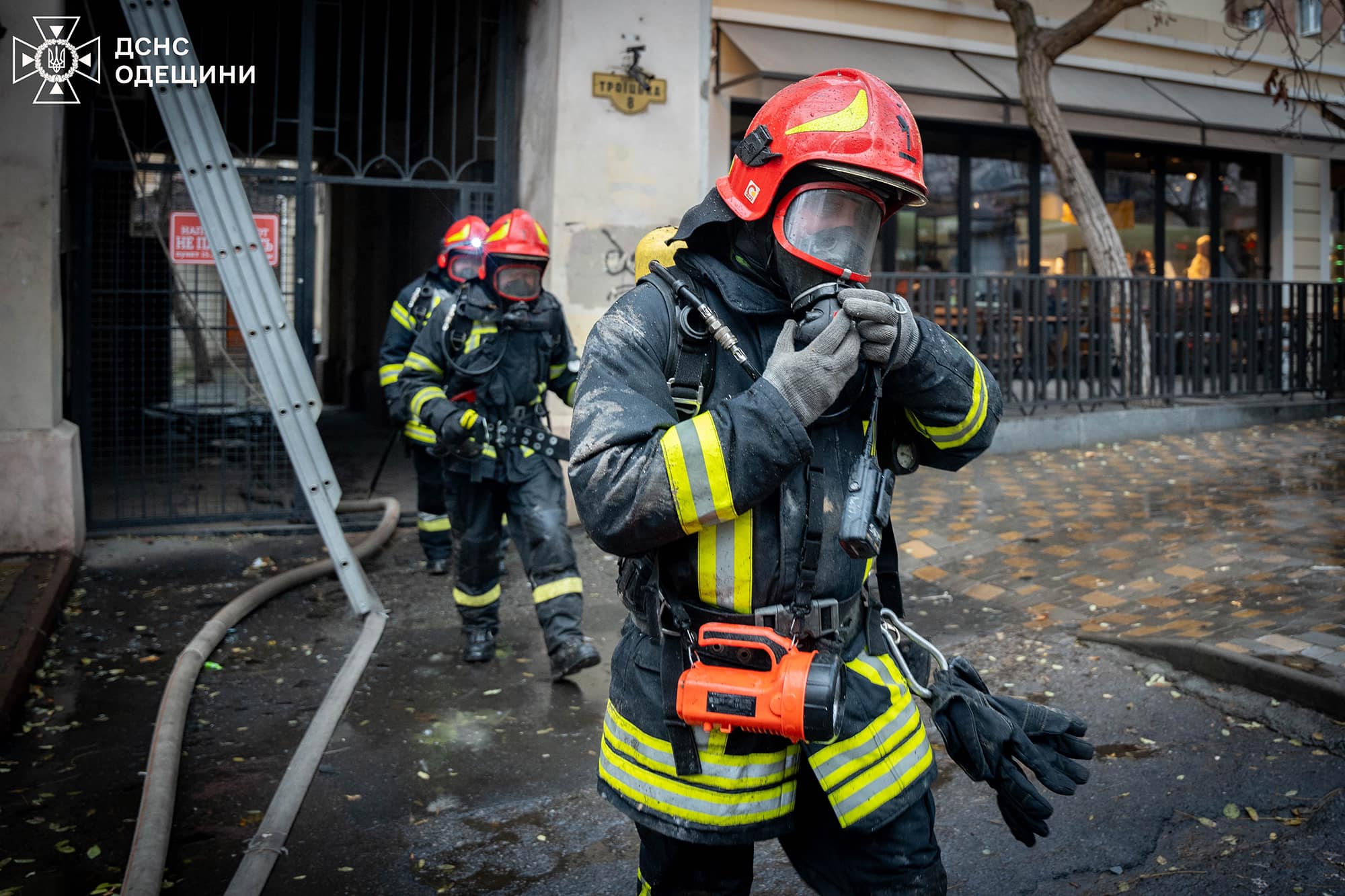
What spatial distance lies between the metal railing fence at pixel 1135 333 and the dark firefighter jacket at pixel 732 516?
8.14 metres

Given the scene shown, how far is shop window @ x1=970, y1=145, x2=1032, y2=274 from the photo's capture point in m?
14.9

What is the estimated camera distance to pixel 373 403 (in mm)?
15461

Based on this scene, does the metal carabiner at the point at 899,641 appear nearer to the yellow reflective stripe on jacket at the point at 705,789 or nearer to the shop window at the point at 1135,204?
the yellow reflective stripe on jacket at the point at 705,789

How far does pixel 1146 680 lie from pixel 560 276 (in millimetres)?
5056

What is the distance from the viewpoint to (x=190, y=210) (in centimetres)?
807

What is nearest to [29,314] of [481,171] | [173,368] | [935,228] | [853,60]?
[173,368]

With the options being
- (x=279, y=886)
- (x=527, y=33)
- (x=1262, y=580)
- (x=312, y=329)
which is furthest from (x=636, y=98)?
(x=279, y=886)

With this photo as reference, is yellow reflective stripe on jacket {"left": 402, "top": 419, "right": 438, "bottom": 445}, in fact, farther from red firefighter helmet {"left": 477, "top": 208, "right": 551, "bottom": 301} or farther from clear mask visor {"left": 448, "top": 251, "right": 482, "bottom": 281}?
red firefighter helmet {"left": 477, "top": 208, "right": 551, "bottom": 301}

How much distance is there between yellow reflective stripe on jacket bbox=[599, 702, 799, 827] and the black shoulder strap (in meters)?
0.64

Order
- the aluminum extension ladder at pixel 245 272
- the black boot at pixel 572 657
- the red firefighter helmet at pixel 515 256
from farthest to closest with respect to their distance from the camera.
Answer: the aluminum extension ladder at pixel 245 272
the red firefighter helmet at pixel 515 256
the black boot at pixel 572 657

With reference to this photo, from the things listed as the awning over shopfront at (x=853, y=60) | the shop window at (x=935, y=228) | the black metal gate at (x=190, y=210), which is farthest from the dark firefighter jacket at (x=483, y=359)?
the shop window at (x=935, y=228)

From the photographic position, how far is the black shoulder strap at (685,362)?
2129mm

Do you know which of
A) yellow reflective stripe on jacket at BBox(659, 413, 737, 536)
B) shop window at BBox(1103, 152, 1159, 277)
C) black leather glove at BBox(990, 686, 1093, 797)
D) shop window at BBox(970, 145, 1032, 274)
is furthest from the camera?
shop window at BBox(1103, 152, 1159, 277)

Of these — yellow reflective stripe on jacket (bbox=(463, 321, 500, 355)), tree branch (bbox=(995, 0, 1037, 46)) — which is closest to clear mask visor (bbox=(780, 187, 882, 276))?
yellow reflective stripe on jacket (bbox=(463, 321, 500, 355))
